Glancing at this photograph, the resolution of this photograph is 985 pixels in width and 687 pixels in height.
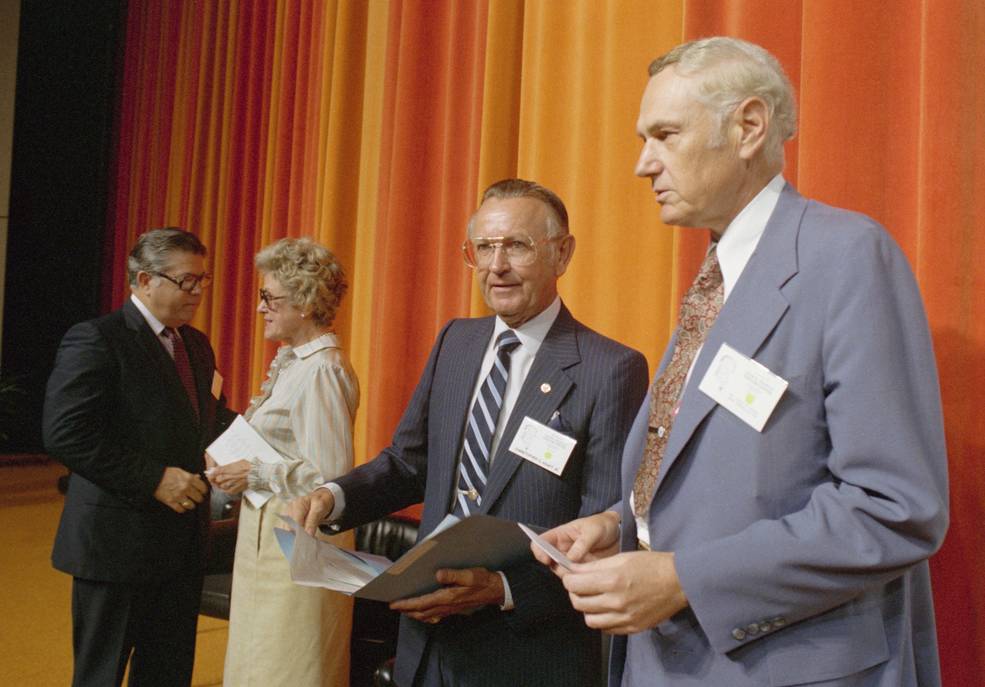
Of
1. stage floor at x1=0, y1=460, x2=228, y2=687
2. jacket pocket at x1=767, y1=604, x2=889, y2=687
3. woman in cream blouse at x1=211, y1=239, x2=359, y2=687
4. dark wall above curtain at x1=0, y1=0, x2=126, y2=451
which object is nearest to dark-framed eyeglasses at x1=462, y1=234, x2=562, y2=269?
woman in cream blouse at x1=211, y1=239, x2=359, y2=687

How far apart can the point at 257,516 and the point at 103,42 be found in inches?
319

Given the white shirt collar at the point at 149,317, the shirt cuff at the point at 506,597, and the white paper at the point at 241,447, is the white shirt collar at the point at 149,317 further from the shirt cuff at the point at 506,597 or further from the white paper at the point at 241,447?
the shirt cuff at the point at 506,597

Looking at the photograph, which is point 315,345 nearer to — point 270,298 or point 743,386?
point 270,298

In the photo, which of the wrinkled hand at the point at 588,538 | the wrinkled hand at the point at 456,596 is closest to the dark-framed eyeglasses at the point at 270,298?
the wrinkled hand at the point at 456,596

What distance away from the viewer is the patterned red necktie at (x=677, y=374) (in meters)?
1.15

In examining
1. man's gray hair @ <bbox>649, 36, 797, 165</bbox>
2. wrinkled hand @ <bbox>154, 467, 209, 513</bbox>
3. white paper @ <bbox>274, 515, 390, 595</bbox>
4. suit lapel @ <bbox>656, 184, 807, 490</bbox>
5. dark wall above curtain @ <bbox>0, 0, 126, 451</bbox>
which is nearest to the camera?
suit lapel @ <bbox>656, 184, 807, 490</bbox>

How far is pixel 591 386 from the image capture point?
5.48ft

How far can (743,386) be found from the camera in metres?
0.99

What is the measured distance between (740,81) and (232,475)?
6.22 feet

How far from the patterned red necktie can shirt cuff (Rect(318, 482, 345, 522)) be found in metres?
0.80

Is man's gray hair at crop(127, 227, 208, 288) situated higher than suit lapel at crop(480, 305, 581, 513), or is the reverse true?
man's gray hair at crop(127, 227, 208, 288)

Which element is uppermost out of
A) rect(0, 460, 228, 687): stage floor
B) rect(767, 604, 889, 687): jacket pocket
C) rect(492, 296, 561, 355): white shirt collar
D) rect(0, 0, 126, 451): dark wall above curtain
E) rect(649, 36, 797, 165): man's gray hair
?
rect(0, 0, 126, 451): dark wall above curtain

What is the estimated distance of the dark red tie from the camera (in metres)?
2.79

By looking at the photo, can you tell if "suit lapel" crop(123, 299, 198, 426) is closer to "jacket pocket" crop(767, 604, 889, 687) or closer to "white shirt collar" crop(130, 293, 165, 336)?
"white shirt collar" crop(130, 293, 165, 336)
